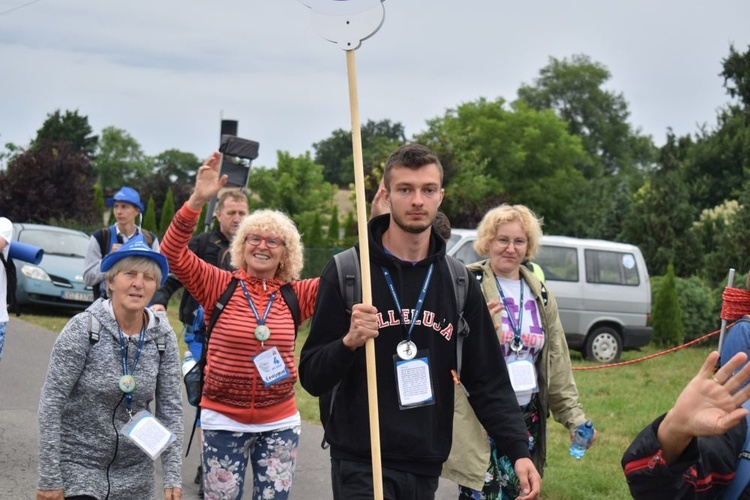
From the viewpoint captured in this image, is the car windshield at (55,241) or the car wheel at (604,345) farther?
the car windshield at (55,241)

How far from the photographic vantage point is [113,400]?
14.2 feet

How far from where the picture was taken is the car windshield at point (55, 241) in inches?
733

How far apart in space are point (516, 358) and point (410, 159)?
1975 millimetres

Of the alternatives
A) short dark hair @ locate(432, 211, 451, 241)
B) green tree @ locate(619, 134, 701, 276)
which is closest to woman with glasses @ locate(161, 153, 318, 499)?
short dark hair @ locate(432, 211, 451, 241)

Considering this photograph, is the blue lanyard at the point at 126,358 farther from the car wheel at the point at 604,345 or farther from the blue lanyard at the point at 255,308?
Result: the car wheel at the point at 604,345

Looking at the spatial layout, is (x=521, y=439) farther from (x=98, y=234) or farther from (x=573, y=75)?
(x=573, y=75)

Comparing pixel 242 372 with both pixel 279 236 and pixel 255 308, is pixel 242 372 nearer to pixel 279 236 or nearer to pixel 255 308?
pixel 255 308

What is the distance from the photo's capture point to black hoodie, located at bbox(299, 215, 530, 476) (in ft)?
12.8

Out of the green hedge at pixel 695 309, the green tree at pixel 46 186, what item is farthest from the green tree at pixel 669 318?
the green tree at pixel 46 186

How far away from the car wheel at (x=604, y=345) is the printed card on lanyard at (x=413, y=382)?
46.3 ft

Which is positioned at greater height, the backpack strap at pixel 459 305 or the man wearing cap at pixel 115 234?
the man wearing cap at pixel 115 234

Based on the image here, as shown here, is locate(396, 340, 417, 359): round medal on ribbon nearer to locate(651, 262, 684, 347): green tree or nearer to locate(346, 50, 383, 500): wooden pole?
locate(346, 50, 383, 500): wooden pole

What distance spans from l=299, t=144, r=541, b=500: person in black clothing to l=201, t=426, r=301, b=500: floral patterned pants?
1260 millimetres

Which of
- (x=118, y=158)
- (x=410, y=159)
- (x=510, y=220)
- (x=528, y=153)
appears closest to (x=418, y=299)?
(x=410, y=159)
